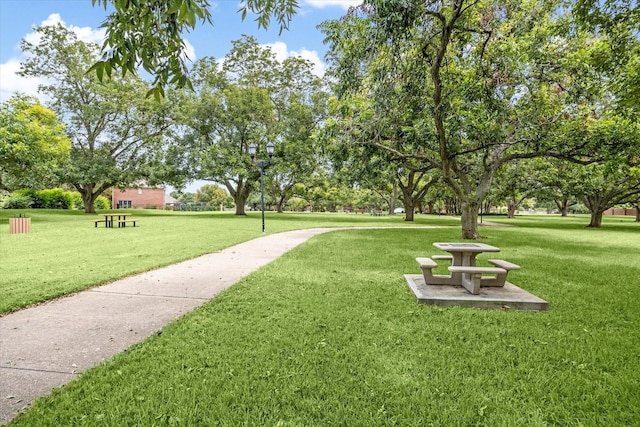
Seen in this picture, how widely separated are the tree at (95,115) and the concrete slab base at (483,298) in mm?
30958

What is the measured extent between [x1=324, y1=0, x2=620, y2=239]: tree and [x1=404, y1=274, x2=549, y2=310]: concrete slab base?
12.2ft

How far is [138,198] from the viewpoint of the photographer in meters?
65.2

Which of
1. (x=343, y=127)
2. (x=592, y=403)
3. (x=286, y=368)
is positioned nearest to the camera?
(x=592, y=403)

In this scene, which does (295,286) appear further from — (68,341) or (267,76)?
(267,76)

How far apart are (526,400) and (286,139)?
92.9ft

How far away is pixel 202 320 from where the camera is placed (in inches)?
161

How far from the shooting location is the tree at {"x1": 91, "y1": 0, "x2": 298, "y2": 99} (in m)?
2.09

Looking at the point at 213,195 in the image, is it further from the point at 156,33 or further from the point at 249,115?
the point at 156,33

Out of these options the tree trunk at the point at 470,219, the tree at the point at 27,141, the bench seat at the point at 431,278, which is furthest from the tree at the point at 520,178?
the tree at the point at 27,141

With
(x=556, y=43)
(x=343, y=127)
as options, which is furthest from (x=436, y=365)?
(x=556, y=43)

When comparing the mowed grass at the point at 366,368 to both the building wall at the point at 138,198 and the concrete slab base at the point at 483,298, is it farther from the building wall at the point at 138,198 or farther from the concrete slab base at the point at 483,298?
the building wall at the point at 138,198

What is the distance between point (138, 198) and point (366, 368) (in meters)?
71.5

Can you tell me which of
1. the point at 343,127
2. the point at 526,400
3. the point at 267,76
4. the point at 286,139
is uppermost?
the point at 267,76

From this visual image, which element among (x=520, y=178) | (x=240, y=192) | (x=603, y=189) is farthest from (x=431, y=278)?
(x=240, y=192)
